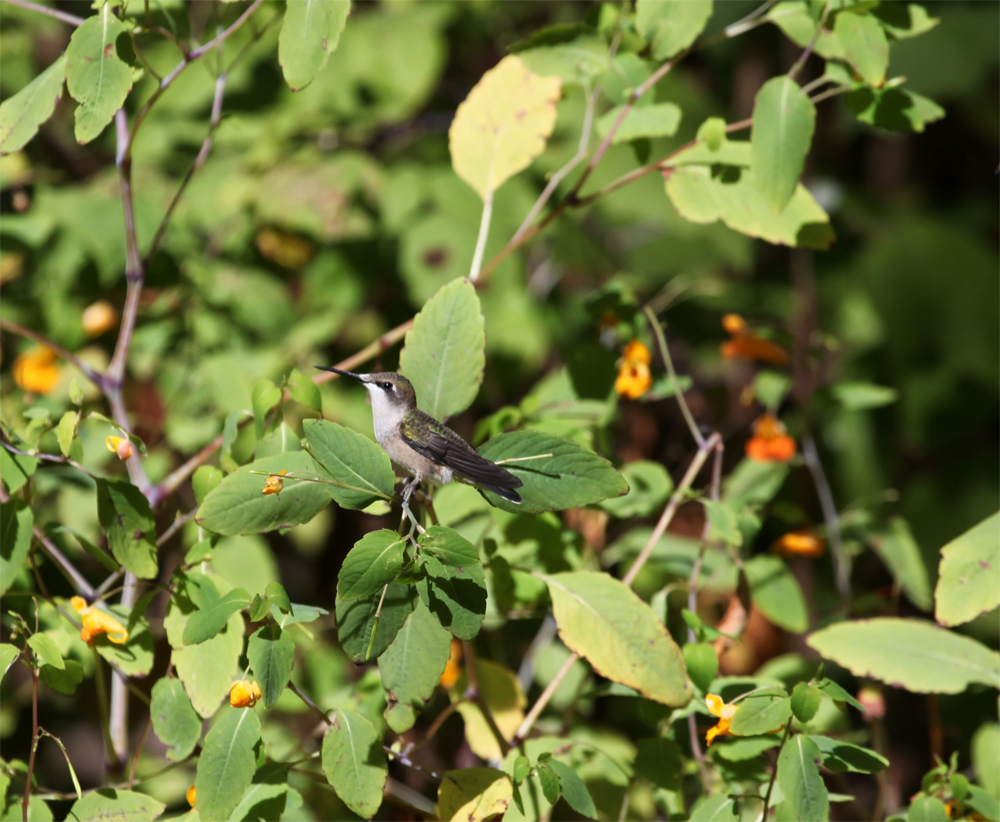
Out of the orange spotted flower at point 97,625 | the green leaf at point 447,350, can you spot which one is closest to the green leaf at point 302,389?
the green leaf at point 447,350

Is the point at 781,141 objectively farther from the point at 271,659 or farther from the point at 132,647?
the point at 132,647

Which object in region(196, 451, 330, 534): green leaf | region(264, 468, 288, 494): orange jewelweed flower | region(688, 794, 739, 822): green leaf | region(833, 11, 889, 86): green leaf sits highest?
region(833, 11, 889, 86): green leaf

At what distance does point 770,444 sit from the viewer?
4.81 ft

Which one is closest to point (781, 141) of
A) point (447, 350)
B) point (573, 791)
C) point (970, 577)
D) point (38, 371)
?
point (447, 350)

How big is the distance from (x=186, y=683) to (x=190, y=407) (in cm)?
95

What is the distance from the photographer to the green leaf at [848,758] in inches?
33.3

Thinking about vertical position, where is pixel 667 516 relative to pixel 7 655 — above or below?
below

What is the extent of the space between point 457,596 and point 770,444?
0.88m

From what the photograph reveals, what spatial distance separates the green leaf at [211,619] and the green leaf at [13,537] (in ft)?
0.84

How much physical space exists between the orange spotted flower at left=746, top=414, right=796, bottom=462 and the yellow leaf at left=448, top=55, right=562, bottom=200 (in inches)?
25.7

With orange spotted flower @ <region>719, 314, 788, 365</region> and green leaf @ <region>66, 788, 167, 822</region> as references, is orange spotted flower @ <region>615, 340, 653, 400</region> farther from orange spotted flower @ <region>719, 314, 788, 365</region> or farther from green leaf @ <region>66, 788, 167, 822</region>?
green leaf @ <region>66, 788, 167, 822</region>

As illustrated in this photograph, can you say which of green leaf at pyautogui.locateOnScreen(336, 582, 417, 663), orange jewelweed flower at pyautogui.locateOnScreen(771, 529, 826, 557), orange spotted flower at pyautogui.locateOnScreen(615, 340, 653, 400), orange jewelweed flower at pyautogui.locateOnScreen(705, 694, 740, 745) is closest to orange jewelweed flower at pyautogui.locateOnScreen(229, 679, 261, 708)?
green leaf at pyautogui.locateOnScreen(336, 582, 417, 663)

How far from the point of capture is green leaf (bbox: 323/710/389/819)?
2.72 feet

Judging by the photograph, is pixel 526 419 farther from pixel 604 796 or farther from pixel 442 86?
pixel 442 86
